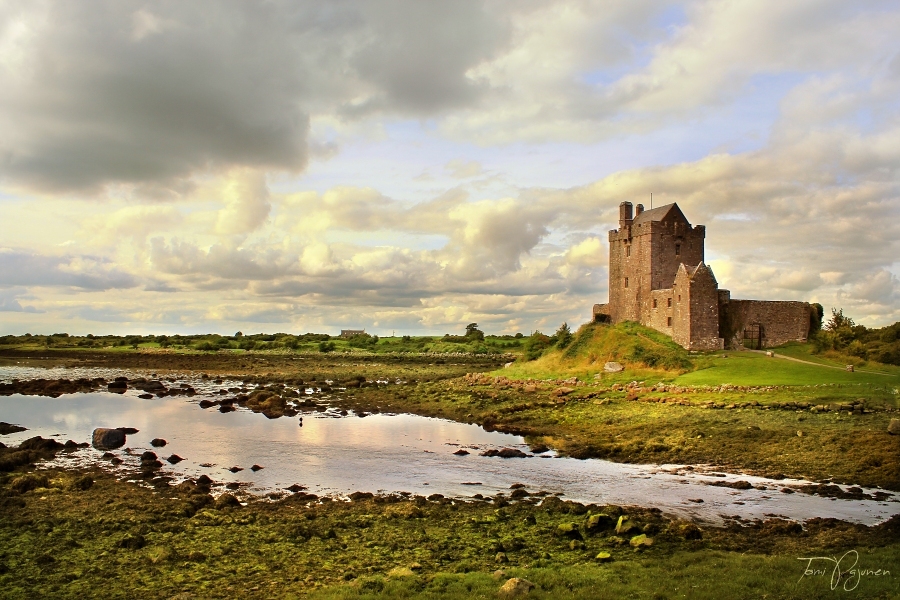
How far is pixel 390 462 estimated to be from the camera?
85.3 feet

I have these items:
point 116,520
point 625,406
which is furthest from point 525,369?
point 116,520

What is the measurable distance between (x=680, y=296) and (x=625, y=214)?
41.5 ft

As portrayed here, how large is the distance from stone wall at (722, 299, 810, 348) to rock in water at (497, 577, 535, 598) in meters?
44.5

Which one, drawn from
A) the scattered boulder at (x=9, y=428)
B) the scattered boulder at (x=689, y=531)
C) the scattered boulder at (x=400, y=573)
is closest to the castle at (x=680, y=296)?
the scattered boulder at (x=689, y=531)

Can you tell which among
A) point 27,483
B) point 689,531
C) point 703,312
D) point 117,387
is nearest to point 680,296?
point 703,312

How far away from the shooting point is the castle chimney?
58.2 metres

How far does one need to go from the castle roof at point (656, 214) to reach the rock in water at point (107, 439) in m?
43.9

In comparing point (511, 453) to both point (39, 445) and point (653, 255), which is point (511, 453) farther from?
point (653, 255)

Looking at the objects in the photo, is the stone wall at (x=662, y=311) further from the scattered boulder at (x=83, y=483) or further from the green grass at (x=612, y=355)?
the scattered boulder at (x=83, y=483)

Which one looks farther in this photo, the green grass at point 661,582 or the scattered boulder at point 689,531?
the scattered boulder at point 689,531

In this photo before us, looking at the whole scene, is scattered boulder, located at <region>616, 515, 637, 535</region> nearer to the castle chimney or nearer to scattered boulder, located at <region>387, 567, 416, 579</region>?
scattered boulder, located at <region>387, 567, 416, 579</region>

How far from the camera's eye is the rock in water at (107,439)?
2912 cm

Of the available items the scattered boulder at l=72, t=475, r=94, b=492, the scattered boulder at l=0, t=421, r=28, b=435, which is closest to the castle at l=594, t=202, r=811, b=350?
the scattered boulder at l=72, t=475, r=94, b=492

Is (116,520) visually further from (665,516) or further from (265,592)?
(665,516)
